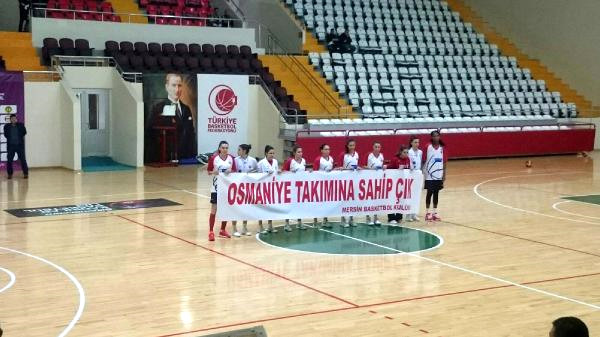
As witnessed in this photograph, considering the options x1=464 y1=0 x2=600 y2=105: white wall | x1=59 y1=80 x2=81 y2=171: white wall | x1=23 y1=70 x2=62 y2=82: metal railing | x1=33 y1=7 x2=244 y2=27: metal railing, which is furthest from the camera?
x1=464 y1=0 x2=600 y2=105: white wall

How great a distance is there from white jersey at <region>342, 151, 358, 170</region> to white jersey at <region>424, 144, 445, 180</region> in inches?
55.6

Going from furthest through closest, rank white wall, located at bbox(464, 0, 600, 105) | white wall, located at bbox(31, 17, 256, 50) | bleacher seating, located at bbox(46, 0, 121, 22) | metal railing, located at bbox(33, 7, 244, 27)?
white wall, located at bbox(464, 0, 600, 105) → bleacher seating, located at bbox(46, 0, 121, 22) → metal railing, located at bbox(33, 7, 244, 27) → white wall, located at bbox(31, 17, 256, 50)

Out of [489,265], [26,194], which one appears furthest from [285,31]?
[489,265]

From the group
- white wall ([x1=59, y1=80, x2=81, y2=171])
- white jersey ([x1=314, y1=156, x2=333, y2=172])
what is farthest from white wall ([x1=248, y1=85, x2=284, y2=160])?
white jersey ([x1=314, y1=156, x2=333, y2=172])

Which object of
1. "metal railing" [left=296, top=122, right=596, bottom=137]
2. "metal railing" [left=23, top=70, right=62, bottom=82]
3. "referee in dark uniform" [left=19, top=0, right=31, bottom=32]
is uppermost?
"referee in dark uniform" [left=19, top=0, right=31, bottom=32]

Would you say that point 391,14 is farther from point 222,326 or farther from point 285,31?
point 222,326

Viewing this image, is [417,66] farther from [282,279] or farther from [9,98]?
[282,279]

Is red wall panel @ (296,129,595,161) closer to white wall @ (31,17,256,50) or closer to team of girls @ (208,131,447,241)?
white wall @ (31,17,256,50)

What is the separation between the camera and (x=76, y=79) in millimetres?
23312

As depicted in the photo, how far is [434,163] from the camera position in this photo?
48.1ft

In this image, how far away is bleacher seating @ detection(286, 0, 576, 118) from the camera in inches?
1125

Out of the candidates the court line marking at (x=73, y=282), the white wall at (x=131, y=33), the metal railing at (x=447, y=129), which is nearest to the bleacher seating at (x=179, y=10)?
the white wall at (x=131, y=33)

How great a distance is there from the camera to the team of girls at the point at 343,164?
12977 millimetres

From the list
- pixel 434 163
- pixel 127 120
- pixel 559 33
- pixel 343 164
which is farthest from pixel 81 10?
pixel 559 33
